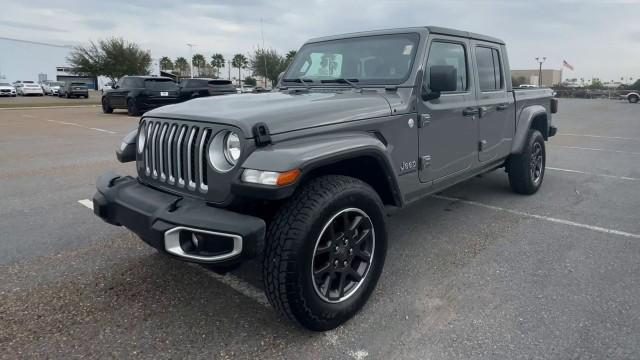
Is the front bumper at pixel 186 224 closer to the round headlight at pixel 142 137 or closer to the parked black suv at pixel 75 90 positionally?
the round headlight at pixel 142 137

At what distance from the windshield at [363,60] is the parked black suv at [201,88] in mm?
Result: 13925

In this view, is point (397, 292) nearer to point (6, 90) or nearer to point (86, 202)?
point (86, 202)

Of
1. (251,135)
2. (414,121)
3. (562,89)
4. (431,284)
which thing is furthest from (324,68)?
(562,89)

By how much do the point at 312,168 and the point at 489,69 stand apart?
3038 mm

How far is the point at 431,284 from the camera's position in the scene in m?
3.22

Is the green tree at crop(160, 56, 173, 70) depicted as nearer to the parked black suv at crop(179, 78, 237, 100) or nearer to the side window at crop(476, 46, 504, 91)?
the parked black suv at crop(179, 78, 237, 100)

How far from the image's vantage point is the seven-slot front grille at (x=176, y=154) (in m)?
2.58

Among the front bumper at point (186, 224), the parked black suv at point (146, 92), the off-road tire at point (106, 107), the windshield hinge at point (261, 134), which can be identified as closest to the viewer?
the front bumper at point (186, 224)

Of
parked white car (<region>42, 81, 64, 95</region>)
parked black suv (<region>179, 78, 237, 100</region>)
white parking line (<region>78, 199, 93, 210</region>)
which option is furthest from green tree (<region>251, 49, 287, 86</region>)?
parked white car (<region>42, 81, 64, 95</region>)

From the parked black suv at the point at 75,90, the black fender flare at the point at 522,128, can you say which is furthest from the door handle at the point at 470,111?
the parked black suv at the point at 75,90

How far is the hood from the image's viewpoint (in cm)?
255

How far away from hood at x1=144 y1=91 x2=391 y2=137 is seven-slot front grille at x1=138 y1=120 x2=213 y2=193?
8 cm

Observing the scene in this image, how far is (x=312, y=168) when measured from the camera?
2.48 metres

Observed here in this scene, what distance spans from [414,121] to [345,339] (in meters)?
1.67
